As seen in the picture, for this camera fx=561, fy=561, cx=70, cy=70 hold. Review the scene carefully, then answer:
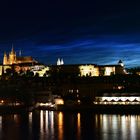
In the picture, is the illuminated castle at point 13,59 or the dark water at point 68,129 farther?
the illuminated castle at point 13,59

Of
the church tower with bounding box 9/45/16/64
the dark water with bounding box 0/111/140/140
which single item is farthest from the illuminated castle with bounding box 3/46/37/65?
the dark water with bounding box 0/111/140/140

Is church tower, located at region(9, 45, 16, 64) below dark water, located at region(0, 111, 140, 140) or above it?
above

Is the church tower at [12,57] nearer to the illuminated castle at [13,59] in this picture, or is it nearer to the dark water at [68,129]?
the illuminated castle at [13,59]

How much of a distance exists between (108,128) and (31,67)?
67.4 metres

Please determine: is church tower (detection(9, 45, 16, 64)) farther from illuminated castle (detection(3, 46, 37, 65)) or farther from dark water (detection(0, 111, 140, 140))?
dark water (detection(0, 111, 140, 140))

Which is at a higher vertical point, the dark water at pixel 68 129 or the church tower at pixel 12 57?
the church tower at pixel 12 57

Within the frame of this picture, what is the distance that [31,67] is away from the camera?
332 ft

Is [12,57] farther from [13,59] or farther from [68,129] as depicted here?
[68,129]

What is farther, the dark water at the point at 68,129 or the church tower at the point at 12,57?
the church tower at the point at 12,57

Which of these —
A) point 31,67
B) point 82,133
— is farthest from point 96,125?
point 31,67

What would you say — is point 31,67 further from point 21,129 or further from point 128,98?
point 21,129

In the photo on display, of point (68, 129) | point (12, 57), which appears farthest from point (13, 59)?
point (68, 129)

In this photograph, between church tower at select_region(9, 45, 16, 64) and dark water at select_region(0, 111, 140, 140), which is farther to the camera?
church tower at select_region(9, 45, 16, 64)

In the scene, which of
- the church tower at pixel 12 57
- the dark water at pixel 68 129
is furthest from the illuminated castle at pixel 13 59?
the dark water at pixel 68 129
